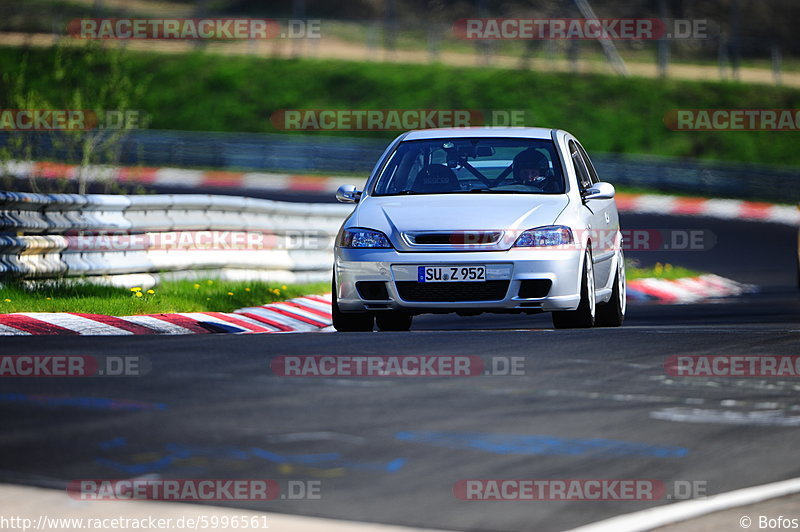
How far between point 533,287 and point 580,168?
7.09 feet

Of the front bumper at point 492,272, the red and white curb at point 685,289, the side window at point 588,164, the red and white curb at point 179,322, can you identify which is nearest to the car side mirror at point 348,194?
the front bumper at point 492,272

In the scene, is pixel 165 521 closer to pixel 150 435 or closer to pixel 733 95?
pixel 150 435

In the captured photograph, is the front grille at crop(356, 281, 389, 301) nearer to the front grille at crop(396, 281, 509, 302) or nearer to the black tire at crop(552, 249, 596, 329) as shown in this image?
the front grille at crop(396, 281, 509, 302)

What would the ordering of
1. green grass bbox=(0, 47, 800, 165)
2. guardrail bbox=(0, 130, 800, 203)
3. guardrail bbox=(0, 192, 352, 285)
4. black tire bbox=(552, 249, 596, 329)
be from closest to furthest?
1. black tire bbox=(552, 249, 596, 329)
2. guardrail bbox=(0, 192, 352, 285)
3. guardrail bbox=(0, 130, 800, 203)
4. green grass bbox=(0, 47, 800, 165)

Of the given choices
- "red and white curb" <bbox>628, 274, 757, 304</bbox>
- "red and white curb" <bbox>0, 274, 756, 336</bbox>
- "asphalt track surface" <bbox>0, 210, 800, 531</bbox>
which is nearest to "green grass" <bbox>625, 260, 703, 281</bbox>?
"red and white curb" <bbox>628, 274, 757, 304</bbox>

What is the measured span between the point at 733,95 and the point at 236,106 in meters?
15.6

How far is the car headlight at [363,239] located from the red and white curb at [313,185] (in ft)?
68.1

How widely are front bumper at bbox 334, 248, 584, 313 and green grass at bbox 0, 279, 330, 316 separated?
2.63 m

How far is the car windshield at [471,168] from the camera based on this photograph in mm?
12031

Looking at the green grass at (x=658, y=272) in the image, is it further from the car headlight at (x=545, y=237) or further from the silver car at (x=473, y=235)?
the car headlight at (x=545, y=237)

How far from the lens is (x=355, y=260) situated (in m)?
11.2

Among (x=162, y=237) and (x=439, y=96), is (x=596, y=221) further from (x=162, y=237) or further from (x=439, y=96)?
(x=439, y=96)

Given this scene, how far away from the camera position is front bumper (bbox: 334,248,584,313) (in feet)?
36.0

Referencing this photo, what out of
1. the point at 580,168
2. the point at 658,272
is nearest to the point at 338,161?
the point at 658,272
